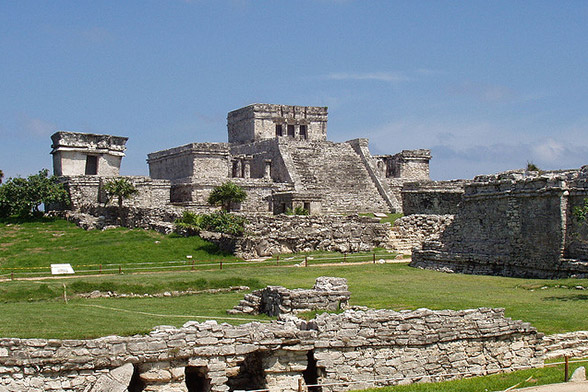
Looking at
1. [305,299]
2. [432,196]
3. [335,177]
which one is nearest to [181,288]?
[305,299]

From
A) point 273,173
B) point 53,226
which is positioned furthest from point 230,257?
point 273,173

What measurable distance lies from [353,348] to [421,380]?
59.8 inches

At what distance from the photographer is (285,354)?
12664 millimetres

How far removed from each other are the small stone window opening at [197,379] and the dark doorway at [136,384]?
0.81m

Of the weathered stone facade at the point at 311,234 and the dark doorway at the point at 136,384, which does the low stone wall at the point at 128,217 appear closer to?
the weathered stone facade at the point at 311,234

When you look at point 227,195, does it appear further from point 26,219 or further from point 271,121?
point 271,121

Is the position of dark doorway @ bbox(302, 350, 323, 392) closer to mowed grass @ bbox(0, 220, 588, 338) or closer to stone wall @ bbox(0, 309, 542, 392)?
stone wall @ bbox(0, 309, 542, 392)

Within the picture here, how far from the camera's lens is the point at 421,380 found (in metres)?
13.4

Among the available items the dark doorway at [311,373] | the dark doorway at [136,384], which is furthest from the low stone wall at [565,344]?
the dark doorway at [136,384]

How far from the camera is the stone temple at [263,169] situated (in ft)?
143

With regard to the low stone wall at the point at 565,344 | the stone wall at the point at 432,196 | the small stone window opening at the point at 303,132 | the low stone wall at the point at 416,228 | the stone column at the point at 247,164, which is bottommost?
the low stone wall at the point at 565,344

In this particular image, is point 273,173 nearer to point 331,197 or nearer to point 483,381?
point 331,197

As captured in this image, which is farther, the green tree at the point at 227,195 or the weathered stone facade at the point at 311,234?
the green tree at the point at 227,195

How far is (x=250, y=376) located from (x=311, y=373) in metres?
1.10
